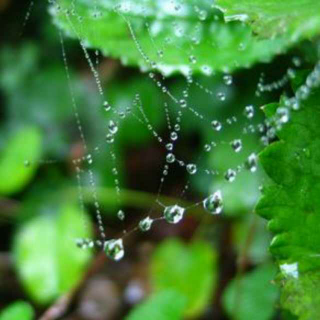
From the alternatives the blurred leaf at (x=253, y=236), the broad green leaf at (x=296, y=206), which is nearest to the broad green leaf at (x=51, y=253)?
the blurred leaf at (x=253, y=236)

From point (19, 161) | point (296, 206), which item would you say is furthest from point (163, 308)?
point (19, 161)

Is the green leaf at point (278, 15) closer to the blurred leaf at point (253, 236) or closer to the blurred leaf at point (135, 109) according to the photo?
the blurred leaf at point (253, 236)

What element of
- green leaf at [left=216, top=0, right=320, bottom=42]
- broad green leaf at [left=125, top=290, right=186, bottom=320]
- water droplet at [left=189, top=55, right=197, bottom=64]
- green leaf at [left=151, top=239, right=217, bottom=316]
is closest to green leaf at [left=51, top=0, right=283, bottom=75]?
water droplet at [left=189, top=55, right=197, bottom=64]

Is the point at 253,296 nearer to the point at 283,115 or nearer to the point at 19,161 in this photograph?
the point at 283,115

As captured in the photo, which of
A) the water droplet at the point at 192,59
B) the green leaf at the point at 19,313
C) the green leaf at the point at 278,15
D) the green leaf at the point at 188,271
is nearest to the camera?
the green leaf at the point at 278,15

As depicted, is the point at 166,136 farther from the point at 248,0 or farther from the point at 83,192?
the point at 248,0

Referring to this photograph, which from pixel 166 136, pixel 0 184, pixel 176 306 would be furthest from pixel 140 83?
pixel 176 306

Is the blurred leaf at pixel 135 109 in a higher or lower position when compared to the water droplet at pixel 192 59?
lower

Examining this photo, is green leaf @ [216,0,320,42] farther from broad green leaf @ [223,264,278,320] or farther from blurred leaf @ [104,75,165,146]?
blurred leaf @ [104,75,165,146]
